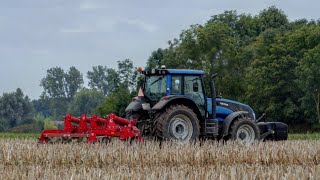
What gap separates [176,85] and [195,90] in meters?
0.60

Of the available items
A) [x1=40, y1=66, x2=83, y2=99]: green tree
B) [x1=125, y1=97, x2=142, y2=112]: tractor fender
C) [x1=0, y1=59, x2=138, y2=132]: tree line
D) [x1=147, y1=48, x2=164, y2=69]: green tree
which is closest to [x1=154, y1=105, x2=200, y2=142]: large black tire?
[x1=125, y1=97, x2=142, y2=112]: tractor fender

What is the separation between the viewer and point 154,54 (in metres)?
57.1

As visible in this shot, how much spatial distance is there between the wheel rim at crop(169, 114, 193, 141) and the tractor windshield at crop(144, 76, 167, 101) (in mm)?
814

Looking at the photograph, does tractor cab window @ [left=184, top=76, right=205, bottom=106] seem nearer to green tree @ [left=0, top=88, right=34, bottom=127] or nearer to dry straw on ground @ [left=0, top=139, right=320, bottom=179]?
dry straw on ground @ [left=0, top=139, right=320, bottom=179]

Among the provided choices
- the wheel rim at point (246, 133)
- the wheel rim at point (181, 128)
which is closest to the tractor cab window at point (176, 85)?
the wheel rim at point (181, 128)

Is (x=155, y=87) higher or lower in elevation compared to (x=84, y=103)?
lower

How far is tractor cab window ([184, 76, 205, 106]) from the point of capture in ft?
48.9

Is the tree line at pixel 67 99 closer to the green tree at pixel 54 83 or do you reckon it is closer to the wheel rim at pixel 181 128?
the green tree at pixel 54 83

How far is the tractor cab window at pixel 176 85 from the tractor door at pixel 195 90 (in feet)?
0.57

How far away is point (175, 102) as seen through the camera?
→ 1441 centimetres

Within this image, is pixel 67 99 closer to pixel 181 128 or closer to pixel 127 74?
pixel 127 74

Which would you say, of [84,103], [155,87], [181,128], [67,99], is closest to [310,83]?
[155,87]

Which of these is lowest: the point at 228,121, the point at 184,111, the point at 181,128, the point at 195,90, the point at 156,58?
the point at 181,128

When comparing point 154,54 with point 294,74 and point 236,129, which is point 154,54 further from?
point 236,129
